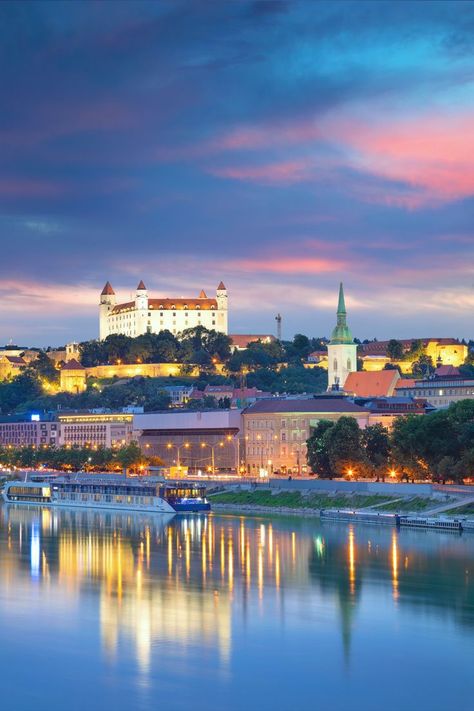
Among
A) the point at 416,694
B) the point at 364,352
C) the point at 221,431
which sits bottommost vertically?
the point at 416,694

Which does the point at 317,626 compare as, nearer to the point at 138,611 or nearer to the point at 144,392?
the point at 138,611

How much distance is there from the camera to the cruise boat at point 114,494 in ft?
268

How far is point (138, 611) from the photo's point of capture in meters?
40.5

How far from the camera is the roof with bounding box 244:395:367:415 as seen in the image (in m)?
104

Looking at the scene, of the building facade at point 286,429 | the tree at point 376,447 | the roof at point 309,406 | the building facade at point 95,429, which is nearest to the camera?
the tree at point 376,447

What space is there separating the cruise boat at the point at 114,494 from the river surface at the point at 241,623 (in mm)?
19775

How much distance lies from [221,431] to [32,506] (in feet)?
64.3

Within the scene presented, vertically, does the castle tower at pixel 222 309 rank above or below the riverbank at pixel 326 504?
above

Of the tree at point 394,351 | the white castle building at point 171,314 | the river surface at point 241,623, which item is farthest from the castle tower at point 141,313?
the river surface at point 241,623

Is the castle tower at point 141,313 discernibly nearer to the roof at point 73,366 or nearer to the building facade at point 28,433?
the roof at point 73,366

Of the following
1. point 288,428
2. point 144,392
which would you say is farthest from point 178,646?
point 144,392

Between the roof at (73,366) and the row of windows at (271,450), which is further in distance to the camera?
the roof at (73,366)

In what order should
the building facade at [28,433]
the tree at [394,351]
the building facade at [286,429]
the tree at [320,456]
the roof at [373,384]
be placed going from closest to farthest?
the tree at [320,456]
the building facade at [286,429]
the roof at [373,384]
the building facade at [28,433]
the tree at [394,351]

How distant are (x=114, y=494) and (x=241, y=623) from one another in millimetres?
50702
